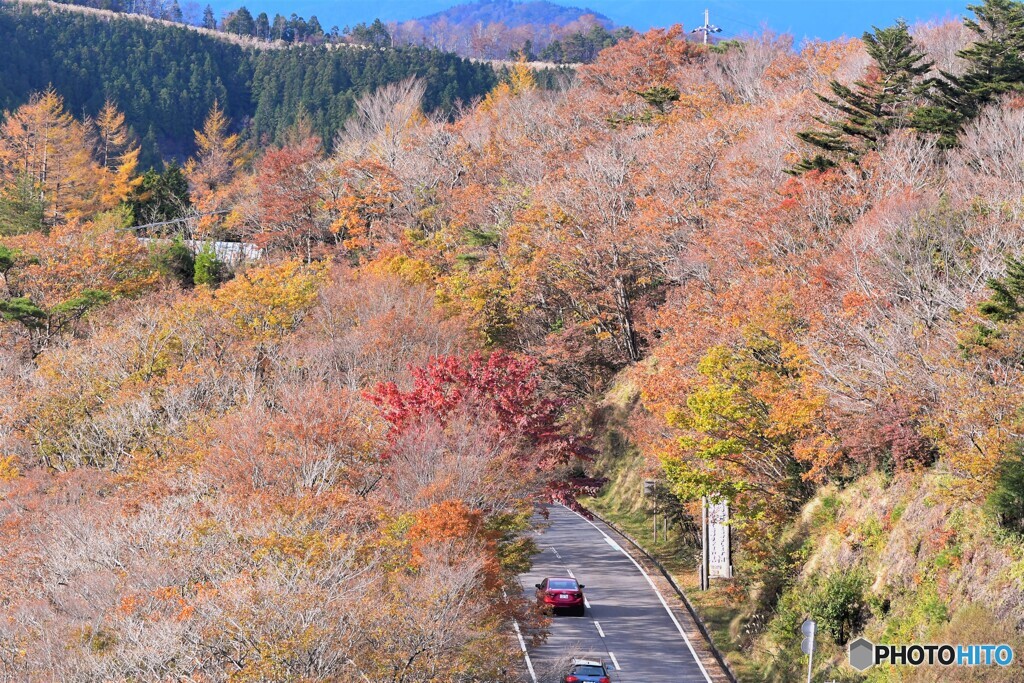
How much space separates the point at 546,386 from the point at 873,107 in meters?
18.6

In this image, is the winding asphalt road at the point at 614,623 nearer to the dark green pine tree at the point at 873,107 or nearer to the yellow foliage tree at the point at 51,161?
the dark green pine tree at the point at 873,107

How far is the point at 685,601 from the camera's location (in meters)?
31.5

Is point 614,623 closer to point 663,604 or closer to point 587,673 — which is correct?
point 663,604

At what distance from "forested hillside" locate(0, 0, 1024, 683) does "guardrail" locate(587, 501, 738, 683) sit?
0.50m

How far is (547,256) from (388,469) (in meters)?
21.5

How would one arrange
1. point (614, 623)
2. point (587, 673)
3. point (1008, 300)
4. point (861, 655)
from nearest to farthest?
point (861, 655)
point (1008, 300)
point (587, 673)
point (614, 623)

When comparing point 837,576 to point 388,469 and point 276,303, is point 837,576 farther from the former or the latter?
point 276,303

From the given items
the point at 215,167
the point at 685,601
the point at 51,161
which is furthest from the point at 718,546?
the point at 215,167

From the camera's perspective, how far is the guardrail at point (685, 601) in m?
26.6

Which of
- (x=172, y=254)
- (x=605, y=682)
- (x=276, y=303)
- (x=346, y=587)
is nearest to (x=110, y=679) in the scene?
(x=346, y=587)

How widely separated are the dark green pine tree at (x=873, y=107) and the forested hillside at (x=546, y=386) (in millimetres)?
173

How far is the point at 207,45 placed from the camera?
148m

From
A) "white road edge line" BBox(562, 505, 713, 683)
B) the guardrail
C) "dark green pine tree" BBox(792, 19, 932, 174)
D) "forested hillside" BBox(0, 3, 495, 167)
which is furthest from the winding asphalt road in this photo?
"forested hillside" BBox(0, 3, 495, 167)

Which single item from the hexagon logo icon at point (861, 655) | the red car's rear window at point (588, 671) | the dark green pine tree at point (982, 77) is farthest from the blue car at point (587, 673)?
the dark green pine tree at point (982, 77)
